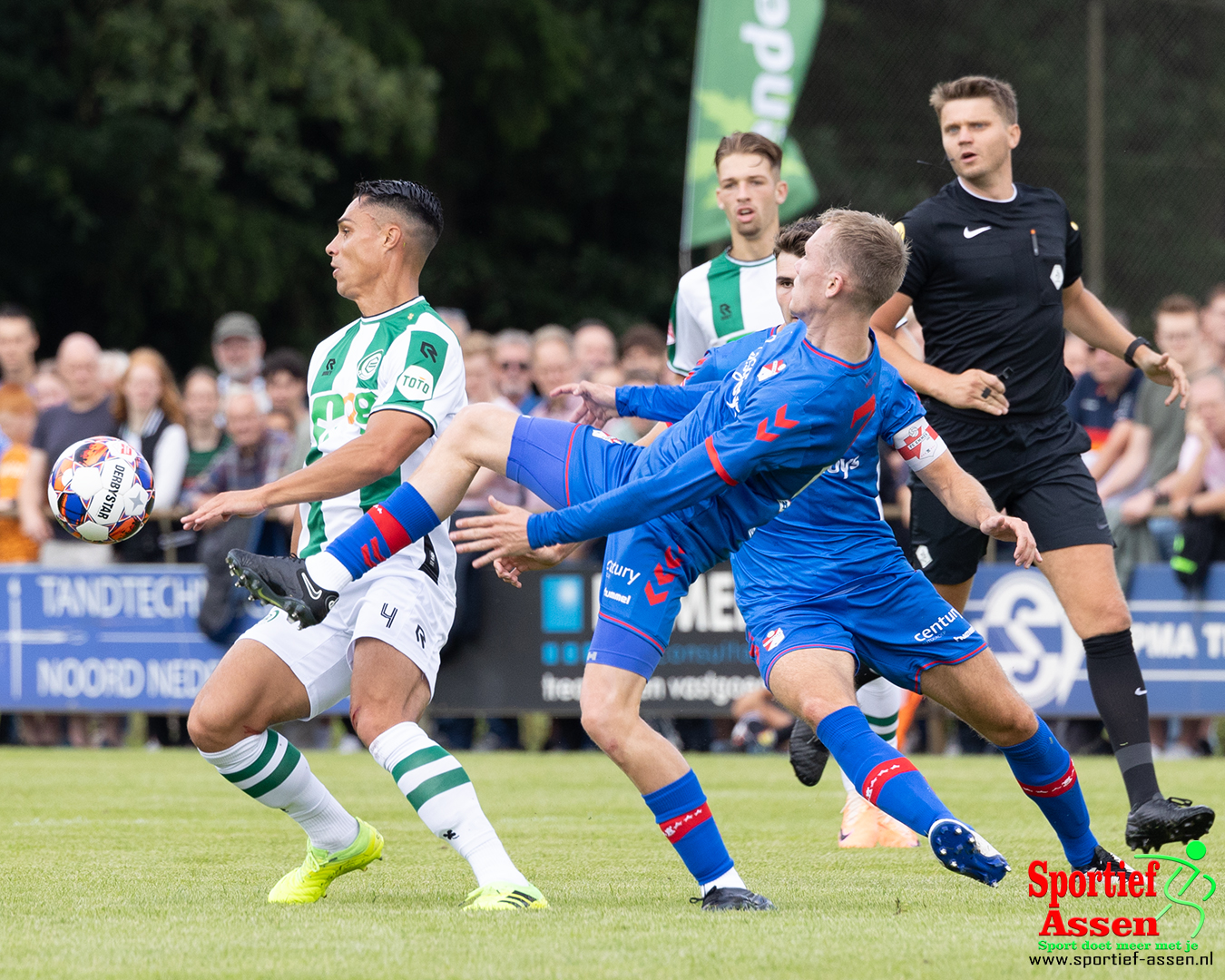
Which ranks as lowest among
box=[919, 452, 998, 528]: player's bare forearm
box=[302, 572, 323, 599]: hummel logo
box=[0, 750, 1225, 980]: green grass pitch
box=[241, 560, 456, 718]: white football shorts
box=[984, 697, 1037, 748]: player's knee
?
box=[0, 750, 1225, 980]: green grass pitch

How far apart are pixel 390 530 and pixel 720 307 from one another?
8.04ft

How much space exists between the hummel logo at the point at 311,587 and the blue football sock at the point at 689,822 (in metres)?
1.13

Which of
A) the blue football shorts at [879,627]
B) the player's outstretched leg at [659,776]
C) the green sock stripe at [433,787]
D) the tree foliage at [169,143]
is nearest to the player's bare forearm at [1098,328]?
the blue football shorts at [879,627]

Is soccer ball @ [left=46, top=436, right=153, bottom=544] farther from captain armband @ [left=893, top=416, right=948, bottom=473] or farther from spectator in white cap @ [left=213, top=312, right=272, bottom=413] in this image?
spectator in white cap @ [left=213, top=312, right=272, bottom=413]

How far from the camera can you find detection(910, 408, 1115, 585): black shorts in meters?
6.66

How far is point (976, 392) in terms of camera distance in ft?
21.2

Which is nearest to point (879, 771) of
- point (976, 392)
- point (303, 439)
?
point (976, 392)

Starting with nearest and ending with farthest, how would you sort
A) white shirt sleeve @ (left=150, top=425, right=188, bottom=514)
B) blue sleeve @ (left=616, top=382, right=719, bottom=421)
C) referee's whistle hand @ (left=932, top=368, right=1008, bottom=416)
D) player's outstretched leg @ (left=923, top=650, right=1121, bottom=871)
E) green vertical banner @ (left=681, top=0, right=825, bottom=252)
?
player's outstretched leg @ (left=923, top=650, right=1121, bottom=871), blue sleeve @ (left=616, top=382, right=719, bottom=421), referee's whistle hand @ (left=932, top=368, right=1008, bottom=416), white shirt sleeve @ (left=150, top=425, right=188, bottom=514), green vertical banner @ (left=681, top=0, right=825, bottom=252)

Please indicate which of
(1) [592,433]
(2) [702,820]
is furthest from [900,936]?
(1) [592,433]

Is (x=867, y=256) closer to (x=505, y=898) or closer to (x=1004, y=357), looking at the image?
(x=1004, y=357)

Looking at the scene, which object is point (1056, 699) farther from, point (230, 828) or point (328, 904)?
point (328, 904)

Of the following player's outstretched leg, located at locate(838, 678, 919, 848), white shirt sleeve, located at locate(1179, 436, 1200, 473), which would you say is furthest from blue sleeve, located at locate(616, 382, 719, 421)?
white shirt sleeve, located at locate(1179, 436, 1200, 473)

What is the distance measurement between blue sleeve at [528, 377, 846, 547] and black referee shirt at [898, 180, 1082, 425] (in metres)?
1.94

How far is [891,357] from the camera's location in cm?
678
